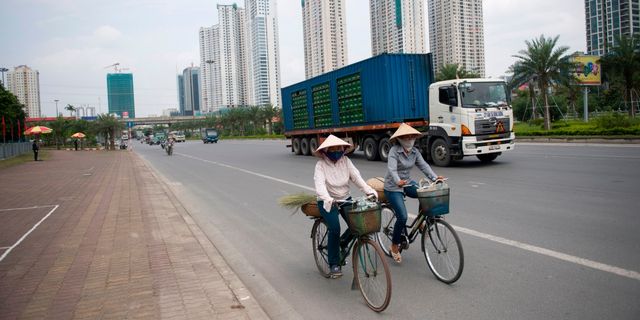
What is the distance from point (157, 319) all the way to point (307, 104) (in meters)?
21.2

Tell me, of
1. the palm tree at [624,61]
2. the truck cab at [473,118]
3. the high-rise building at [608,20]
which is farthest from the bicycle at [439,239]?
the high-rise building at [608,20]

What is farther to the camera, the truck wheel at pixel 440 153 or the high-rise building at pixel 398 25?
the high-rise building at pixel 398 25

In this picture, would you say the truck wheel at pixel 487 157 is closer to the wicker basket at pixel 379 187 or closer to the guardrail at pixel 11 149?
the wicker basket at pixel 379 187

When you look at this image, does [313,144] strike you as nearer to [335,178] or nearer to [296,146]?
[296,146]

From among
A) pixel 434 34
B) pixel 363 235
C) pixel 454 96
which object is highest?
pixel 434 34

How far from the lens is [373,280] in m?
4.38

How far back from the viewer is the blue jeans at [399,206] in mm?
5270

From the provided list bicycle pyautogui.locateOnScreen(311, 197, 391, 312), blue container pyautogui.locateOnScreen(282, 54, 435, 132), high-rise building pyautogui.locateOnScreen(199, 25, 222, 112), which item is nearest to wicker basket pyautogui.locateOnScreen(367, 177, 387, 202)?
bicycle pyautogui.locateOnScreen(311, 197, 391, 312)

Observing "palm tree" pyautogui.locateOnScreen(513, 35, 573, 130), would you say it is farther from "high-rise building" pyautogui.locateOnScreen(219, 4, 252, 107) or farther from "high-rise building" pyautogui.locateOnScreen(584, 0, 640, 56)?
"high-rise building" pyautogui.locateOnScreen(219, 4, 252, 107)

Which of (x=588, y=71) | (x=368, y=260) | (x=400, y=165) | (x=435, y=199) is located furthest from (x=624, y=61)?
(x=368, y=260)

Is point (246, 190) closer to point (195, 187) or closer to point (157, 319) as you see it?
point (195, 187)

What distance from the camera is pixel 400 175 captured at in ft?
18.4

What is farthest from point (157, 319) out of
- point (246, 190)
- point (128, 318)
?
point (246, 190)

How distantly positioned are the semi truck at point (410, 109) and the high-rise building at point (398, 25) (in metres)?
42.2
